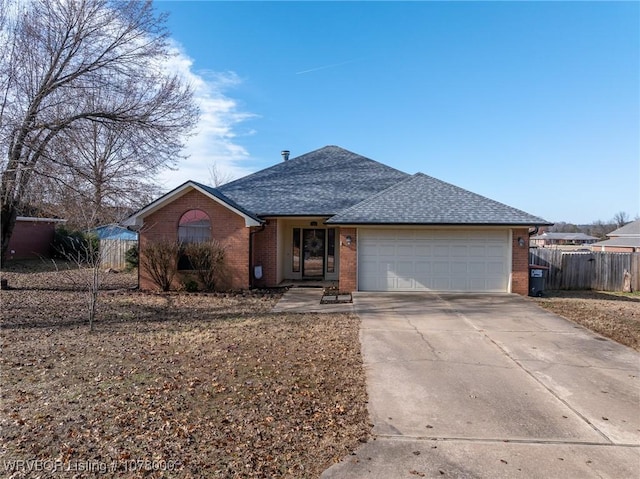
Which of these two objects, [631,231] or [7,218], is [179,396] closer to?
[7,218]

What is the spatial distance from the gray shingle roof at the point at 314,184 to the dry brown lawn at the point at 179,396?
671 centimetres

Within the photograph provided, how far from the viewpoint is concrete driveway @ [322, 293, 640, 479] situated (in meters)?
3.66

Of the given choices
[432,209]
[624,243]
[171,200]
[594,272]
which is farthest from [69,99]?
[624,243]

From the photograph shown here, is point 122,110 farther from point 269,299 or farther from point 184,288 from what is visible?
point 269,299

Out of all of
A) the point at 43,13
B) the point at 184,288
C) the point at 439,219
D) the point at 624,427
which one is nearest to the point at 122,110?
the point at 43,13

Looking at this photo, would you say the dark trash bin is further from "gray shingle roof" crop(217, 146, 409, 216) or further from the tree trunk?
the tree trunk

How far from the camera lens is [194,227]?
14.3m

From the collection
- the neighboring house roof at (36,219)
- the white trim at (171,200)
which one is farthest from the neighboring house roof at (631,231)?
the neighboring house roof at (36,219)

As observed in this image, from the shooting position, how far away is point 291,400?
4.95 meters

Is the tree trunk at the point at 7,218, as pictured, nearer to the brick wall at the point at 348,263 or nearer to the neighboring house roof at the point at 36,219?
the neighboring house roof at the point at 36,219

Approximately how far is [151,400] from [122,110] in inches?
490

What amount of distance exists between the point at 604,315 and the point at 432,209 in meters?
5.77

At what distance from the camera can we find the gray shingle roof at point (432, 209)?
13.3 meters

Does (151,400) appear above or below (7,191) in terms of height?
below
